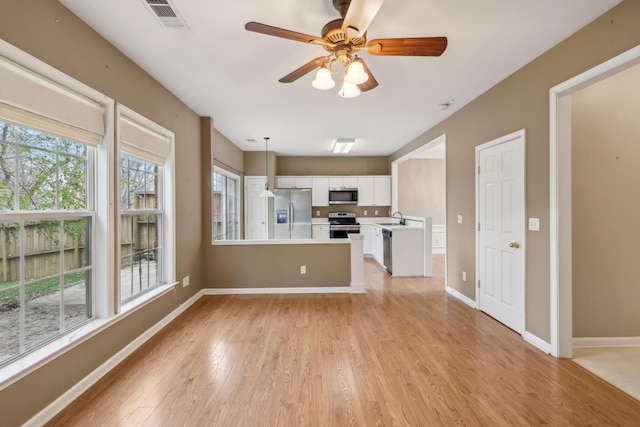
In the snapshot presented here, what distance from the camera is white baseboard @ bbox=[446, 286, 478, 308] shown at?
3.65 m

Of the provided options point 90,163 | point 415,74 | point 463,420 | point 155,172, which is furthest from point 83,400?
point 415,74

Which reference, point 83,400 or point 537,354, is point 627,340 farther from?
point 83,400

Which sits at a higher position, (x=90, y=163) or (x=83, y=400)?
(x=90, y=163)

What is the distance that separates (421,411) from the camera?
1798 mm

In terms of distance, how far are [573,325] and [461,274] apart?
1425mm

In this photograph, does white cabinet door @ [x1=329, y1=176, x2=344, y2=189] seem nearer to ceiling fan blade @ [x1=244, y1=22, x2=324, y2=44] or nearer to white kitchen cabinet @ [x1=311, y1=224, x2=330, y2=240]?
white kitchen cabinet @ [x1=311, y1=224, x2=330, y2=240]

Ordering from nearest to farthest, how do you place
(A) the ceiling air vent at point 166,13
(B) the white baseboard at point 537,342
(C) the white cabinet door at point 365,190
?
(A) the ceiling air vent at point 166,13
(B) the white baseboard at point 537,342
(C) the white cabinet door at point 365,190

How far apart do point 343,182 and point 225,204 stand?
9.43 ft

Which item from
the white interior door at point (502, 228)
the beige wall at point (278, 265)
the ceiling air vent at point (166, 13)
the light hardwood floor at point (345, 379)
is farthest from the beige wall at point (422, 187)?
the ceiling air vent at point (166, 13)

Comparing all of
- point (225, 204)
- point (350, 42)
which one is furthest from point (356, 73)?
point (225, 204)

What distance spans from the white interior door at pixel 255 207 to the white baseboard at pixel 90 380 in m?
3.75

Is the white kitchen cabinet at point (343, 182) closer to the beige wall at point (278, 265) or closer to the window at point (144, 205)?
the beige wall at point (278, 265)

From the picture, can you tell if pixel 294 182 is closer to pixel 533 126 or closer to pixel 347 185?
pixel 347 185

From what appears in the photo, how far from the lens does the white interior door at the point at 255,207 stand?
6871 millimetres
